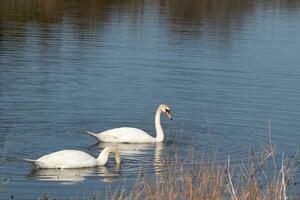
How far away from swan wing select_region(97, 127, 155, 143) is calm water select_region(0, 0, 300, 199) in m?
0.15

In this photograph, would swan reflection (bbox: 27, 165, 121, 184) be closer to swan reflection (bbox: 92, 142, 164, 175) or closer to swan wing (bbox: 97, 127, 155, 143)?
swan reflection (bbox: 92, 142, 164, 175)

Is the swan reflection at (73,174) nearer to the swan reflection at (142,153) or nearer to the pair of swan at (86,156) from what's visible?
the pair of swan at (86,156)

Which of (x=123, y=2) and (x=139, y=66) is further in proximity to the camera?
(x=123, y=2)

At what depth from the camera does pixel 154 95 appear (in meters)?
22.4

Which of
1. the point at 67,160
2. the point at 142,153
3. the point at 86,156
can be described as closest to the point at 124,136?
the point at 142,153

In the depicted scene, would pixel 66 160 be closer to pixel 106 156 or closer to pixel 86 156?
pixel 86 156

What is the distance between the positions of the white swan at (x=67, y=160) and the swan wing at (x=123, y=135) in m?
2.02

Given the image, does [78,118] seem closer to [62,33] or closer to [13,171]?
[13,171]

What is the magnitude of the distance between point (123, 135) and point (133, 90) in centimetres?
551

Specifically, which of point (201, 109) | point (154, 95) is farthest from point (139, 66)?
point (201, 109)

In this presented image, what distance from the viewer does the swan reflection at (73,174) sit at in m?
14.1

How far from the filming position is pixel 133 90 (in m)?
22.8

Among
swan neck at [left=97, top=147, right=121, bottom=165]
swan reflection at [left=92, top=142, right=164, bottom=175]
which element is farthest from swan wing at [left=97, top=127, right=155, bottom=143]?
swan neck at [left=97, top=147, right=121, bottom=165]

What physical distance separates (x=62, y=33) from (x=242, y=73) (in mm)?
11668
